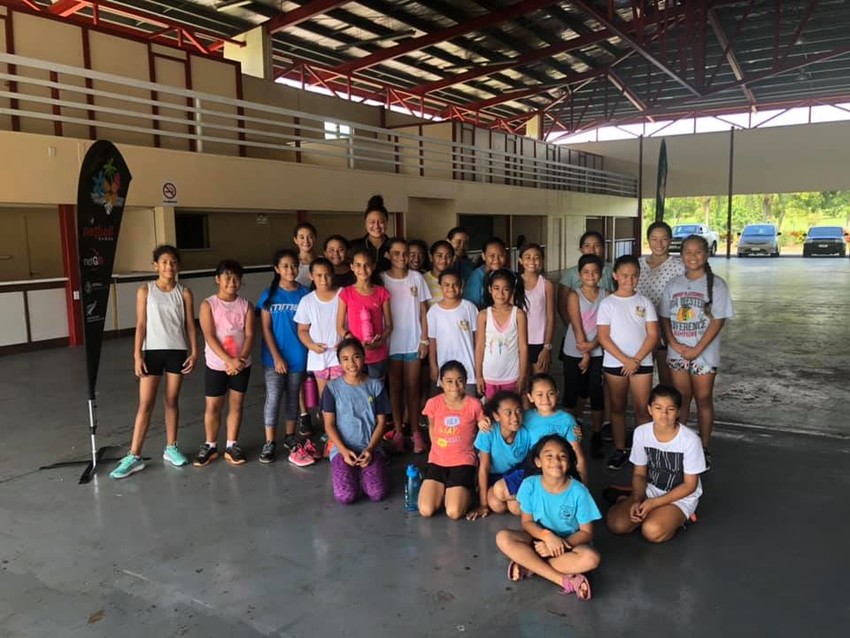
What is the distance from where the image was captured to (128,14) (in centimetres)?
1273

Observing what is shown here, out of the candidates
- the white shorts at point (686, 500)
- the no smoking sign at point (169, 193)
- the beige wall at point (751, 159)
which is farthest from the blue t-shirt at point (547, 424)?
the beige wall at point (751, 159)

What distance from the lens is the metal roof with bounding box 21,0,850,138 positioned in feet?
44.8

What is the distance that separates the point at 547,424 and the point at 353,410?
1.13 m

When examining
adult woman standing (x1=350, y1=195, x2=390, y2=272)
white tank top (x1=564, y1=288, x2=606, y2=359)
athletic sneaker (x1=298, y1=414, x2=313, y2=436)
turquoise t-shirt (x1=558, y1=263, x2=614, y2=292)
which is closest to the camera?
white tank top (x1=564, y1=288, x2=606, y2=359)

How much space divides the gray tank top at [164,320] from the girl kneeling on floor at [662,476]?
2844 mm

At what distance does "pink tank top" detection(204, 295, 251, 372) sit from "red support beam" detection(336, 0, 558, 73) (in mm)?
12725

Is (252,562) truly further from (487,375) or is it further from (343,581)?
(487,375)

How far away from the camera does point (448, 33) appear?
1573 cm

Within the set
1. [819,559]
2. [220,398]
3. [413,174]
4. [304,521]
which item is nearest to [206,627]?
[304,521]

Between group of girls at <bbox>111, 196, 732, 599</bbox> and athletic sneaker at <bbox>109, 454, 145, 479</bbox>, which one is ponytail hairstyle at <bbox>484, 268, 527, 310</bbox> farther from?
athletic sneaker at <bbox>109, 454, 145, 479</bbox>

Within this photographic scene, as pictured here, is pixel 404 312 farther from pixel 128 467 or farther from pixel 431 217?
pixel 431 217

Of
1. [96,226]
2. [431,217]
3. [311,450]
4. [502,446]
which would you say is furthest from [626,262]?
[431,217]

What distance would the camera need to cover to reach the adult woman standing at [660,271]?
14.4 ft

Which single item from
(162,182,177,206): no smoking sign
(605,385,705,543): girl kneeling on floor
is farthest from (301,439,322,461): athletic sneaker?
(162,182,177,206): no smoking sign
